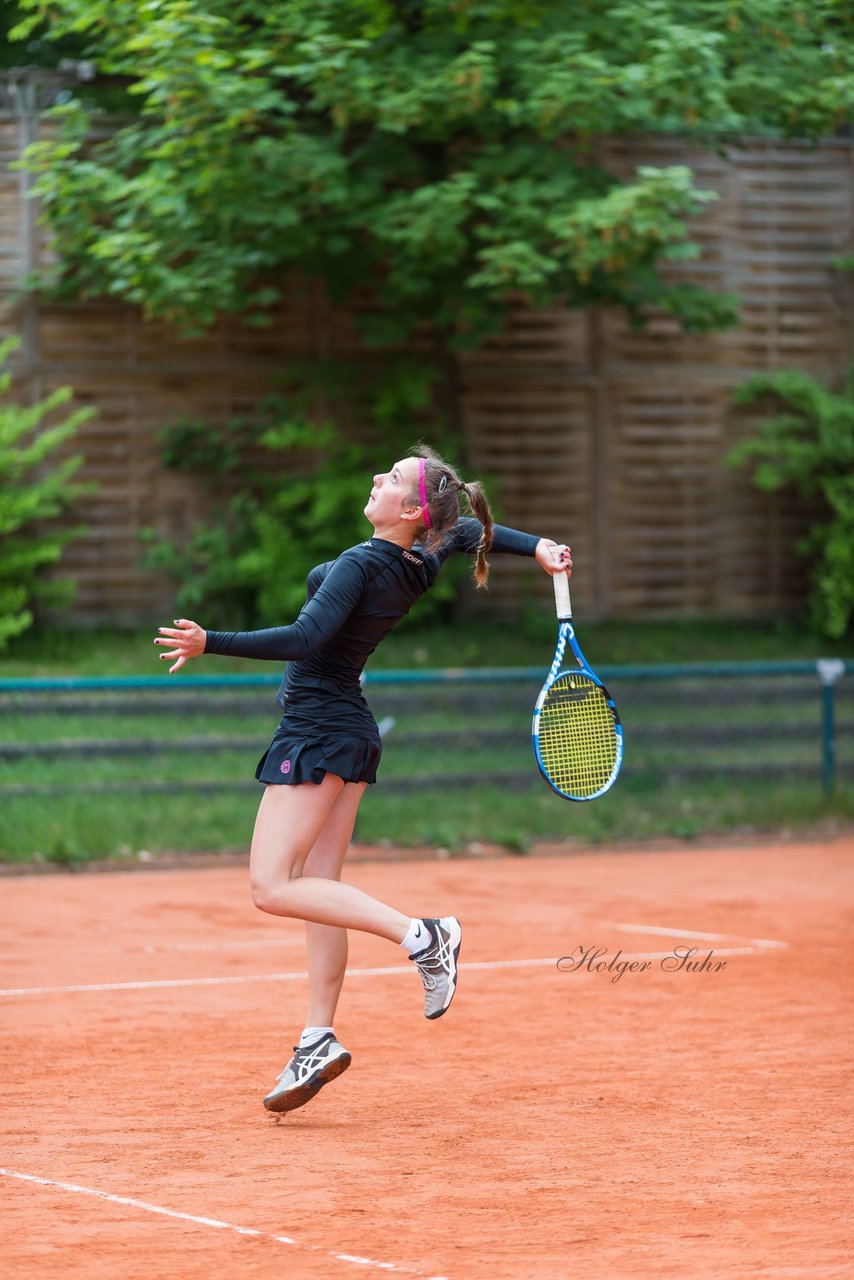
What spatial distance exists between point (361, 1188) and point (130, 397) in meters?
10.9

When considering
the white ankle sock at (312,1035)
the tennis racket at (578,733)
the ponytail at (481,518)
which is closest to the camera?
the white ankle sock at (312,1035)

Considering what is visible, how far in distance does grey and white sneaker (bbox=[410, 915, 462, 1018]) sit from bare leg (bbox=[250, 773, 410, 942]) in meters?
0.09

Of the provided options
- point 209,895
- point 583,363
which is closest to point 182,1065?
point 209,895

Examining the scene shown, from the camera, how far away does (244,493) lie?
14641 millimetres

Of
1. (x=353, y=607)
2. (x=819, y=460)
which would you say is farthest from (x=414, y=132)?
(x=353, y=607)

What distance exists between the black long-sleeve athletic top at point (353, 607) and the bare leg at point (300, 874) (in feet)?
0.93

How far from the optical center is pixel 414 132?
44.1 feet

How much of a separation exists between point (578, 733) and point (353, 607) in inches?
47.8

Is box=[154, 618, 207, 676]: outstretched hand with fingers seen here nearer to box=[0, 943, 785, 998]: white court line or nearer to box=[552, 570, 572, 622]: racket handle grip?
box=[552, 570, 572, 622]: racket handle grip

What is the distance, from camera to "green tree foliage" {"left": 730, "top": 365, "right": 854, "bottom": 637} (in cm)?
1531

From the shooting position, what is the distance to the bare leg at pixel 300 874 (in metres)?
5.20

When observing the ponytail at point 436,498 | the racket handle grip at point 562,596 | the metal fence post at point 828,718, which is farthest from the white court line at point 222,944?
the metal fence post at point 828,718

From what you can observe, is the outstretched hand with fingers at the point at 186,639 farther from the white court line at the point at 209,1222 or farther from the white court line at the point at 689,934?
the white court line at the point at 689,934

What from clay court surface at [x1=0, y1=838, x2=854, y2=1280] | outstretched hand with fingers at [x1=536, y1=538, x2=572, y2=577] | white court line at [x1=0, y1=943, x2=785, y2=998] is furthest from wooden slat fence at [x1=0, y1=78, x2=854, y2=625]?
outstretched hand with fingers at [x1=536, y1=538, x2=572, y2=577]
